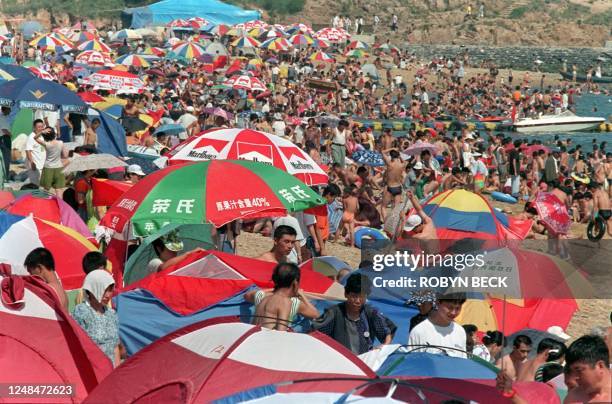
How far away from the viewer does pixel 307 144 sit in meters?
20.6

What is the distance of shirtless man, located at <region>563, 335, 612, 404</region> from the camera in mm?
5105

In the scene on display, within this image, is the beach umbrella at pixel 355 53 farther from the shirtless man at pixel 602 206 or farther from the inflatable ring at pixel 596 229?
the inflatable ring at pixel 596 229

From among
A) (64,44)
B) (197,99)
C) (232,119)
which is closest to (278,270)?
(232,119)

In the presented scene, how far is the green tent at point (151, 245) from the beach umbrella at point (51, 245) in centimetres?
39

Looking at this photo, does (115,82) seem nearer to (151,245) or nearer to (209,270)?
(151,245)

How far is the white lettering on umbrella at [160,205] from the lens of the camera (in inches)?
332

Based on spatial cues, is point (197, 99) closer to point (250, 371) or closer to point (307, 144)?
point (307, 144)

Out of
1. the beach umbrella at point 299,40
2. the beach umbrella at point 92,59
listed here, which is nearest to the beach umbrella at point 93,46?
the beach umbrella at point 92,59

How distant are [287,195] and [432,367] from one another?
10.6 feet

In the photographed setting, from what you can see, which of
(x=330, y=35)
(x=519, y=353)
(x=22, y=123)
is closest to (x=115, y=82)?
(x=22, y=123)

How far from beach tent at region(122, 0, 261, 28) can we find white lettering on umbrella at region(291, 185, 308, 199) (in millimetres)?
40229

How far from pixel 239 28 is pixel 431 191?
29.6 m

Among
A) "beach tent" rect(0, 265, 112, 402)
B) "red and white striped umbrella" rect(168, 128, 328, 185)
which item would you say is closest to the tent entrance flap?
"beach tent" rect(0, 265, 112, 402)

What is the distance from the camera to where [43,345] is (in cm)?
651
